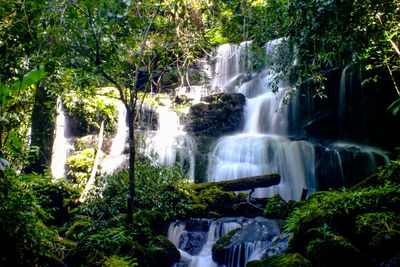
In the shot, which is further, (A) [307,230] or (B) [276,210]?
(B) [276,210]

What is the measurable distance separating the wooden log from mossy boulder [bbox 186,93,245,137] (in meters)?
6.57

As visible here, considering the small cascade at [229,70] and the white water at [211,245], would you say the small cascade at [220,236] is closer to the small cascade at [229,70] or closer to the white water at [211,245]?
the white water at [211,245]

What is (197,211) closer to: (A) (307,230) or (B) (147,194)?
(B) (147,194)

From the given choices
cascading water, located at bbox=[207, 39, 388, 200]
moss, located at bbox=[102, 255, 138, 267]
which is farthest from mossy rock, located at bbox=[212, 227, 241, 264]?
cascading water, located at bbox=[207, 39, 388, 200]

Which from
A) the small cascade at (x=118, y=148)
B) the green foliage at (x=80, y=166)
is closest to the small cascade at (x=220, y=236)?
the green foliage at (x=80, y=166)

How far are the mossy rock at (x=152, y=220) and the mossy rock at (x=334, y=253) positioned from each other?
3.97 metres

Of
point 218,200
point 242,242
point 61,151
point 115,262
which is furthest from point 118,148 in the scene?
point 115,262

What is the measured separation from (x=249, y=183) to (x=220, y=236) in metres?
2.73

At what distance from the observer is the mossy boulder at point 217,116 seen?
15859 millimetres

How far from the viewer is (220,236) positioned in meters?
6.91

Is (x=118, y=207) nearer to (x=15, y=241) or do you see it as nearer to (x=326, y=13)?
(x=15, y=241)

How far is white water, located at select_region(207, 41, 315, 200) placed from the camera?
11234 mm

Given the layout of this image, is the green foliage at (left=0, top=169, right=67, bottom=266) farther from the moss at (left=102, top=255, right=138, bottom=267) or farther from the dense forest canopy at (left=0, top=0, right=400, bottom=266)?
the moss at (left=102, top=255, right=138, bottom=267)

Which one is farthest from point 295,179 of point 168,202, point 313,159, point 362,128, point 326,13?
point 326,13
